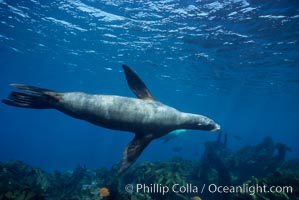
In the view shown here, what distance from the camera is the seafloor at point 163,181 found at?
7105 mm

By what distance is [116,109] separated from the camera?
592 cm

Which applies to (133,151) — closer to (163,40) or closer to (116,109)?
(116,109)

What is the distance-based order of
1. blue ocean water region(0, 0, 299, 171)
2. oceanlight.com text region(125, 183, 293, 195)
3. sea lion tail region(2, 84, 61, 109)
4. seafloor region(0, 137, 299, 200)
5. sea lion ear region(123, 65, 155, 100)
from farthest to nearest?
blue ocean water region(0, 0, 299, 171)
oceanlight.com text region(125, 183, 293, 195)
seafloor region(0, 137, 299, 200)
sea lion ear region(123, 65, 155, 100)
sea lion tail region(2, 84, 61, 109)

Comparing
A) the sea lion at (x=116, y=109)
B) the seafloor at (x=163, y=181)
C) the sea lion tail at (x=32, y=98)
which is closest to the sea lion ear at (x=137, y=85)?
the sea lion at (x=116, y=109)

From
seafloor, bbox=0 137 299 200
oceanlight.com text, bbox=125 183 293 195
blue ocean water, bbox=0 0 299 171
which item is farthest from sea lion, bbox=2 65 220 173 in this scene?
blue ocean water, bbox=0 0 299 171

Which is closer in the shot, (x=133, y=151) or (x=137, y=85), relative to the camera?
(x=133, y=151)

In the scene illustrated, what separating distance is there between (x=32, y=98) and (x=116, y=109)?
182cm

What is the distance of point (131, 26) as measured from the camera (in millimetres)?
18547

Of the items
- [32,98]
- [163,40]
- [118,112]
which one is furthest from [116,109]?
[163,40]

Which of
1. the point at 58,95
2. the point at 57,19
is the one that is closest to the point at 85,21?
the point at 57,19

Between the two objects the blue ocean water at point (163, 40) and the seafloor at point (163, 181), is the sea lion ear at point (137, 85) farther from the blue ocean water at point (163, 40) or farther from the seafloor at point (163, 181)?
the blue ocean water at point (163, 40)

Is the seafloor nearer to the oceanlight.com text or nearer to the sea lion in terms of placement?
the oceanlight.com text

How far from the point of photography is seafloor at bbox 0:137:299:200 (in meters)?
7.11

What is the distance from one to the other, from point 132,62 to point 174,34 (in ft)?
33.0
